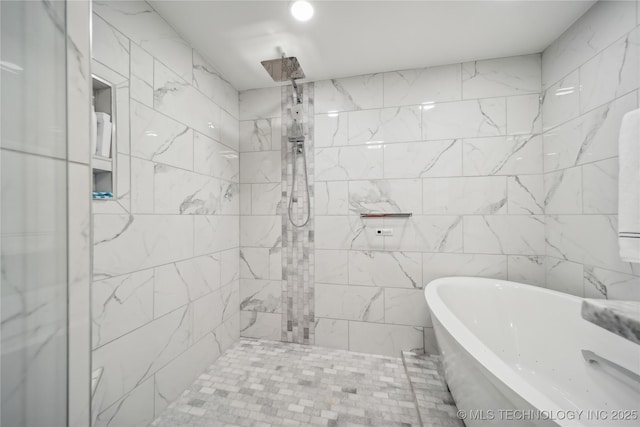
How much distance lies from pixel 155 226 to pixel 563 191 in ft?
8.30

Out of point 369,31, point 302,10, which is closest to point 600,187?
point 369,31

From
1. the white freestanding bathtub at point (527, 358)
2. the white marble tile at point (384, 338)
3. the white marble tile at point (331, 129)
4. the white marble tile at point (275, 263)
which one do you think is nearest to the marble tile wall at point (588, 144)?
the white freestanding bathtub at point (527, 358)

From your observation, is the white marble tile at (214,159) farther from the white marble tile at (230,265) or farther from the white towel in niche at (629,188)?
the white towel in niche at (629,188)

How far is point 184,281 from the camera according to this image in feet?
5.24

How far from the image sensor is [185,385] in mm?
1604

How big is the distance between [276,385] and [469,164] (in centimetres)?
206

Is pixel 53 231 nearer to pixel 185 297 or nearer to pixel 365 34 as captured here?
pixel 185 297

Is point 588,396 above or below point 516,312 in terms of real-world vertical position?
below

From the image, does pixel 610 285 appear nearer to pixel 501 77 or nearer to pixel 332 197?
pixel 501 77

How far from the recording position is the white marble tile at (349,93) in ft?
6.77

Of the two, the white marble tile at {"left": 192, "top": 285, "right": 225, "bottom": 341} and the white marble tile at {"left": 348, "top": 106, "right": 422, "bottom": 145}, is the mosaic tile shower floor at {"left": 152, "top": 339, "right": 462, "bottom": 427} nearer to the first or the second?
the white marble tile at {"left": 192, "top": 285, "right": 225, "bottom": 341}

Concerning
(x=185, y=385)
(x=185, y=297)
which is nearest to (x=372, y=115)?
(x=185, y=297)

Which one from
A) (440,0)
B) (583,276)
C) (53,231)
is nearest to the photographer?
(53,231)

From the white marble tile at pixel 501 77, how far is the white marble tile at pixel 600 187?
750 millimetres
